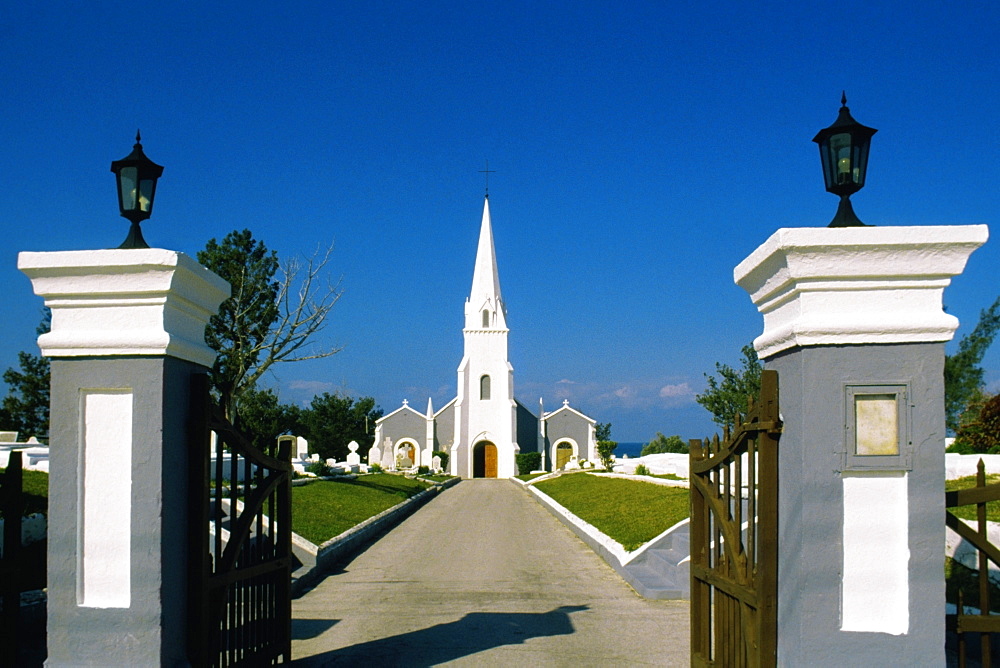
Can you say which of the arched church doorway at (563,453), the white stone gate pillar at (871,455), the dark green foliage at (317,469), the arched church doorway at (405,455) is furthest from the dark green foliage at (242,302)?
the arched church doorway at (563,453)

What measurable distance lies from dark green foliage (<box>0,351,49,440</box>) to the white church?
23.3 m

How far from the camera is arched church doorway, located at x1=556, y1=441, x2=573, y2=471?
6656 centimetres

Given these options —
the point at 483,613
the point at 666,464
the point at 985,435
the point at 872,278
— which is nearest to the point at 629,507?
the point at 985,435

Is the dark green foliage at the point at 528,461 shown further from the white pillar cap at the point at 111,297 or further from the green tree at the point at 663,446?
the white pillar cap at the point at 111,297

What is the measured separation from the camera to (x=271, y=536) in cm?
650

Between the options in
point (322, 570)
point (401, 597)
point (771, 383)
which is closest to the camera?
point (771, 383)

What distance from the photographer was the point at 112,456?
5.09 meters

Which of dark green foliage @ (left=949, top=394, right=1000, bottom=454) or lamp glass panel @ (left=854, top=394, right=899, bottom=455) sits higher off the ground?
lamp glass panel @ (left=854, top=394, right=899, bottom=455)

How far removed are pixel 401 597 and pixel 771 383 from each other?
23.5 feet

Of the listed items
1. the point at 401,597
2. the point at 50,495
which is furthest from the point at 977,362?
the point at 50,495

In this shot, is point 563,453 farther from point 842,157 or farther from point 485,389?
point 842,157

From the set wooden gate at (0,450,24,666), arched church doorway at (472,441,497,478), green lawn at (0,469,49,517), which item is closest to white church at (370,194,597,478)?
arched church doorway at (472,441,497,478)

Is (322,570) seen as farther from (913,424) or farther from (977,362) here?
(977,362)

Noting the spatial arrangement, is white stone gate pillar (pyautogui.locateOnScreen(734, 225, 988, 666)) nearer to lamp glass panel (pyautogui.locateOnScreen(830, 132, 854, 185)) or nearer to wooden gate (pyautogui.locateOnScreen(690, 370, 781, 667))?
wooden gate (pyautogui.locateOnScreen(690, 370, 781, 667))
